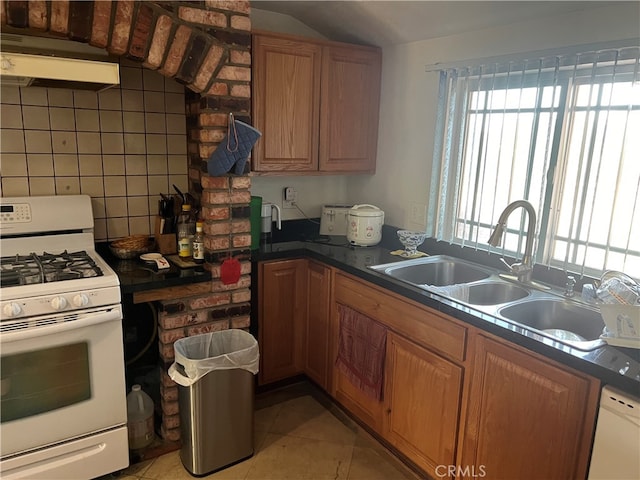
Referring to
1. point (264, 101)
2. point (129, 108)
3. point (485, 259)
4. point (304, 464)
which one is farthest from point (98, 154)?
point (485, 259)

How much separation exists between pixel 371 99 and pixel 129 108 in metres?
1.36

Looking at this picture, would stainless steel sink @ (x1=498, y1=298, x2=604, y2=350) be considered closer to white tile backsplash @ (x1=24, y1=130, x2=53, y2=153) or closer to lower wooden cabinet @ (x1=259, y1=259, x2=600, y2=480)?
lower wooden cabinet @ (x1=259, y1=259, x2=600, y2=480)

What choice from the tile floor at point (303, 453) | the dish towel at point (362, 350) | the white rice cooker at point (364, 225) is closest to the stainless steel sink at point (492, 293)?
the dish towel at point (362, 350)

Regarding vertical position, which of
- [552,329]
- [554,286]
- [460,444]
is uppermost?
[554,286]

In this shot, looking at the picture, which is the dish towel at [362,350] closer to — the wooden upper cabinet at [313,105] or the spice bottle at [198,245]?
the spice bottle at [198,245]

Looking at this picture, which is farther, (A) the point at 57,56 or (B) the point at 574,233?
(B) the point at 574,233

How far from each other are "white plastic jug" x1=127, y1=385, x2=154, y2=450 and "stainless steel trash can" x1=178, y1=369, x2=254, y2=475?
20cm

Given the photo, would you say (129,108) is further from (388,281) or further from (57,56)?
(388,281)

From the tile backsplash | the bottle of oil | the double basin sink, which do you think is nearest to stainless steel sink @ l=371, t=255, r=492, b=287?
the double basin sink

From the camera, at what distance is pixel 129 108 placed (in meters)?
2.43

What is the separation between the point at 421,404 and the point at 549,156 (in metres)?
1.21

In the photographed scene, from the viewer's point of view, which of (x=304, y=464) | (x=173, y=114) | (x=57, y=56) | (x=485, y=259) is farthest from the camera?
(x=173, y=114)

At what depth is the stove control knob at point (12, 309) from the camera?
1701mm

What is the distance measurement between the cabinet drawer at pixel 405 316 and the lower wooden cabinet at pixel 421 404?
0.18 feet
